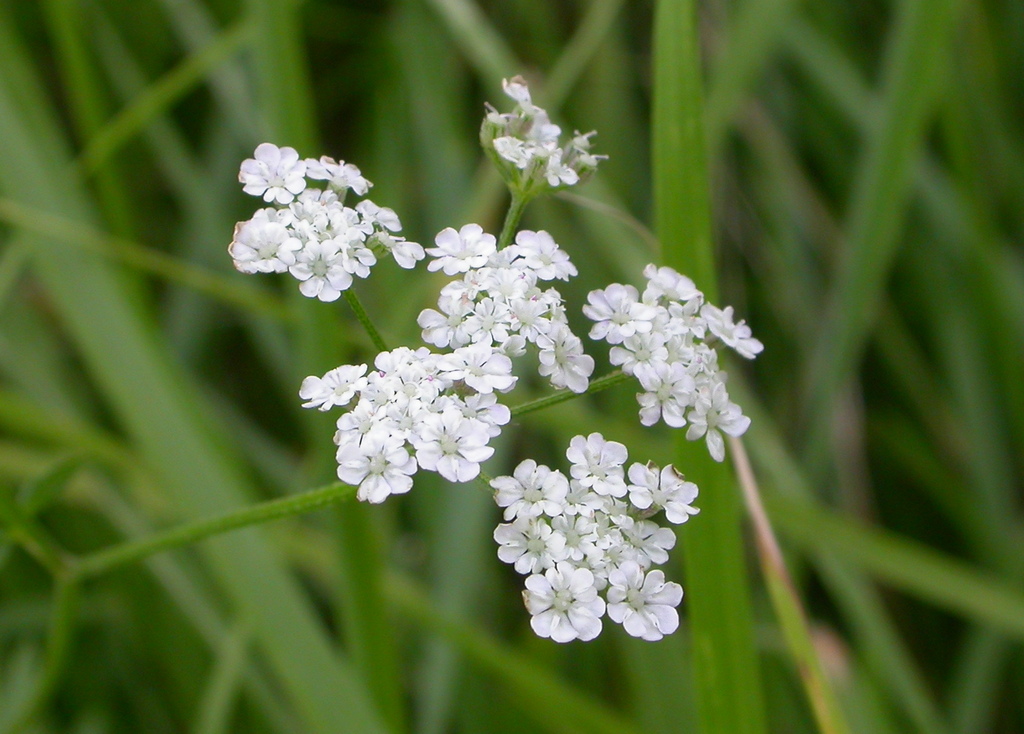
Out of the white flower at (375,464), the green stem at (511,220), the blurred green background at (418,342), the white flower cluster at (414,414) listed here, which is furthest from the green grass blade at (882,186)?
the white flower at (375,464)

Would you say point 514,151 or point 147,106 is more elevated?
point 147,106

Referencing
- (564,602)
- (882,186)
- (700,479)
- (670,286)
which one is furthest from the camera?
(882,186)

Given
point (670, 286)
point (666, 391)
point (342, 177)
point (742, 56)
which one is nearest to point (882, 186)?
point (742, 56)

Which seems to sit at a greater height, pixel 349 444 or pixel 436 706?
pixel 436 706

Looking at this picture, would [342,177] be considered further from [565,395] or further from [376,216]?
[565,395]

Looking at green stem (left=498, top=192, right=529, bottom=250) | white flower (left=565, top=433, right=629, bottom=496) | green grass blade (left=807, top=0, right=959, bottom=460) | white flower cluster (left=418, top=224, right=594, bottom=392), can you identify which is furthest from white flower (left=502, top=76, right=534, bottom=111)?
green grass blade (left=807, top=0, right=959, bottom=460)

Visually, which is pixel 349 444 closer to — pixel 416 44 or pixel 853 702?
pixel 853 702

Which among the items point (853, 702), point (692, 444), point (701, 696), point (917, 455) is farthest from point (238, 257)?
point (917, 455)
